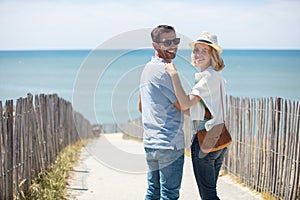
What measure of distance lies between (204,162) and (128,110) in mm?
1761

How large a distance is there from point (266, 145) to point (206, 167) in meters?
2.76

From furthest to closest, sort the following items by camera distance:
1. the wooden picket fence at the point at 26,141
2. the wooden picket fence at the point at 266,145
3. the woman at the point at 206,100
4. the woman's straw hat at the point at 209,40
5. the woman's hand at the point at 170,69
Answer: the wooden picket fence at the point at 266,145 < the wooden picket fence at the point at 26,141 < the woman's straw hat at the point at 209,40 < the woman at the point at 206,100 < the woman's hand at the point at 170,69

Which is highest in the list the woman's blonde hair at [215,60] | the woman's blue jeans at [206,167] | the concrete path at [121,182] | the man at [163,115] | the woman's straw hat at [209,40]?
the woman's straw hat at [209,40]

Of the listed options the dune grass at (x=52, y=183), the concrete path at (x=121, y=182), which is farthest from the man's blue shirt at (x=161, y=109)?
the dune grass at (x=52, y=183)

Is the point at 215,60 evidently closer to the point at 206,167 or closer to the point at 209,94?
the point at 209,94

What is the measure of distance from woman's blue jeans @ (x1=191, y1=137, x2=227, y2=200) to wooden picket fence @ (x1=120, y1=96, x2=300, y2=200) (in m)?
1.97

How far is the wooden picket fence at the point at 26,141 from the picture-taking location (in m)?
5.61

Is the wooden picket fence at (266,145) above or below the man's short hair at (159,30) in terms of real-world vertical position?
below

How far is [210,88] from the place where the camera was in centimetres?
419

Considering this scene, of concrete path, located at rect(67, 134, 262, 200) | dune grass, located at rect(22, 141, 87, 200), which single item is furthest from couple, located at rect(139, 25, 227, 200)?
dune grass, located at rect(22, 141, 87, 200)

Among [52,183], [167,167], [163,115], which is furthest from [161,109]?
[52,183]

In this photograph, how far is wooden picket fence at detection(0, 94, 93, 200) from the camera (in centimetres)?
561

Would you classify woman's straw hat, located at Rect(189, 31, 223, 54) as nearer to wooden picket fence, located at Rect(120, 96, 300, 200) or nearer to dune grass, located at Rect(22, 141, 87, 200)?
wooden picket fence, located at Rect(120, 96, 300, 200)

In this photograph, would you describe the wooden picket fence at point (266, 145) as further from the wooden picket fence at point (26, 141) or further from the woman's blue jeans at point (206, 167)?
the wooden picket fence at point (26, 141)
